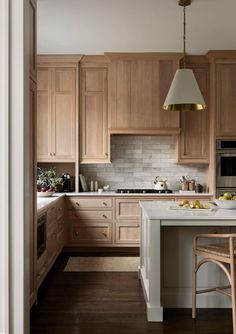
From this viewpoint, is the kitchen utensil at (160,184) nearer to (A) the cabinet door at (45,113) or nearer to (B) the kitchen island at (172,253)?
(A) the cabinet door at (45,113)

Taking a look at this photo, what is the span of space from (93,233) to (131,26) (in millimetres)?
2836

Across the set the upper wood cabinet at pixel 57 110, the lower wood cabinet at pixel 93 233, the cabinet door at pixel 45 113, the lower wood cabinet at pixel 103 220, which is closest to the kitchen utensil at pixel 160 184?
the lower wood cabinet at pixel 103 220

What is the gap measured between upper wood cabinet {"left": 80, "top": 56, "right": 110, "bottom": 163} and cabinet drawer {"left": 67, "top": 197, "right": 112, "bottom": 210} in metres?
0.59

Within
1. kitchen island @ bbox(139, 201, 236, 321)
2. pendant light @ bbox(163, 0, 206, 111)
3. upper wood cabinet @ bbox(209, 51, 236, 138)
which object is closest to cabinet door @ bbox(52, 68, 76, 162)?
upper wood cabinet @ bbox(209, 51, 236, 138)

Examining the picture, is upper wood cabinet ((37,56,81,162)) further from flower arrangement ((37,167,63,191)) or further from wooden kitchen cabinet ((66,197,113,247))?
wooden kitchen cabinet ((66,197,113,247))

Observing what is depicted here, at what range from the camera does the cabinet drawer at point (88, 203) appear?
5719mm

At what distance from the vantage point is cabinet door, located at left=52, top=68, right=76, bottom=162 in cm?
592

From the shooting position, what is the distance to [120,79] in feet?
19.2

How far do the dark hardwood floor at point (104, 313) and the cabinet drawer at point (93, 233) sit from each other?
1.47 m
